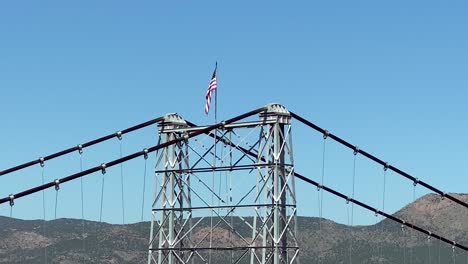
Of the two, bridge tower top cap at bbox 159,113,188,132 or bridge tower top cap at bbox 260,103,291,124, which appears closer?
bridge tower top cap at bbox 260,103,291,124

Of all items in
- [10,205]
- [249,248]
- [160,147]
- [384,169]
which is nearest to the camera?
[10,205]

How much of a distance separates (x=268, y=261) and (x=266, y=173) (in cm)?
615

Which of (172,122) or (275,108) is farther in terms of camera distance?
(172,122)

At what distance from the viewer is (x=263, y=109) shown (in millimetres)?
88312

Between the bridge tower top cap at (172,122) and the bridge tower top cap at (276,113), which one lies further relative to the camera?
the bridge tower top cap at (172,122)

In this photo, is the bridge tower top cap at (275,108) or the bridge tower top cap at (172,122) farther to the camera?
the bridge tower top cap at (172,122)

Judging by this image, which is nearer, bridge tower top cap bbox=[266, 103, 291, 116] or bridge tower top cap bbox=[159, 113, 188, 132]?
bridge tower top cap bbox=[266, 103, 291, 116]

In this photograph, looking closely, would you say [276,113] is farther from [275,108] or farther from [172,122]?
[172,122]

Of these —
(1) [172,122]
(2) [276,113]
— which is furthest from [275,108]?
(1) [172,122]

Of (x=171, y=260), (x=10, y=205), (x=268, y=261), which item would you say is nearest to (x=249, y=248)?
(x=268, y=261)

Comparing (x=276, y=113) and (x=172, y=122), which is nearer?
(x=276, y=113)

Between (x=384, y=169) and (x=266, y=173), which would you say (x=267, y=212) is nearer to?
(x=266, y=173)

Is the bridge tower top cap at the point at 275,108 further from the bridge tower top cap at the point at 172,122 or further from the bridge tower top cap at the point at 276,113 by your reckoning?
the bridge tower top cap at the point at 172,122

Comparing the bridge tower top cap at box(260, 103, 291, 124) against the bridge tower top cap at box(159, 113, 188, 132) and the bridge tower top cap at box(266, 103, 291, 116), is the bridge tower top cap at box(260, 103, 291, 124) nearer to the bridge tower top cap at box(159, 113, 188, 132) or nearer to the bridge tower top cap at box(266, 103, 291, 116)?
the bridge tower top cap at box(266, 103, 291, 116)
